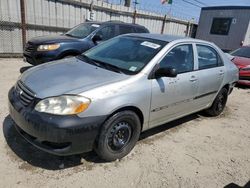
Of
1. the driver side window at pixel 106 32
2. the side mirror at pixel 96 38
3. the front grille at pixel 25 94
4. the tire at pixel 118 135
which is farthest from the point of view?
the driver side window at pixel 106 32

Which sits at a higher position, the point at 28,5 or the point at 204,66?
the point at 28,5

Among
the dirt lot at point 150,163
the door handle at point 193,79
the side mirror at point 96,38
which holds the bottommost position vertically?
the dirt lot at point 150,163

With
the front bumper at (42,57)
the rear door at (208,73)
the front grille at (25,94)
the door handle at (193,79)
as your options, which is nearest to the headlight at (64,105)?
the front grille at (25,94)

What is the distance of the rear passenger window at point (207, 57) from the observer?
4238 mm

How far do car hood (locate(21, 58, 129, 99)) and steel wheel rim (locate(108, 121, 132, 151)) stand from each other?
593 millimetres

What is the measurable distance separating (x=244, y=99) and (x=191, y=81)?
150 inches

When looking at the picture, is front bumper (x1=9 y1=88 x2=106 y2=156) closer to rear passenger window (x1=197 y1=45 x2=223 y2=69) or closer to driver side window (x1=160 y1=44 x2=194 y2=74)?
driver side window (x1=160 y1=44 x2=194 y2=74)

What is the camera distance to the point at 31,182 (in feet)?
8.55

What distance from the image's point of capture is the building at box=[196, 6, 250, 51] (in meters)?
16.2

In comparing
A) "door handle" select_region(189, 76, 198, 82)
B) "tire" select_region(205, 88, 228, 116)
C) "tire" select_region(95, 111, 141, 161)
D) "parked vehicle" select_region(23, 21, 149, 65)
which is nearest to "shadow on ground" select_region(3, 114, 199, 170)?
"tire" select_region(95, 111, 141, 161)

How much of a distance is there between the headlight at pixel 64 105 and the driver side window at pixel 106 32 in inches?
192

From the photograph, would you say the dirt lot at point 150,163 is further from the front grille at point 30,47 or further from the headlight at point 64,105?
the front grille at point 30,47

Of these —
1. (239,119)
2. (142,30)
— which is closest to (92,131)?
(239,119)

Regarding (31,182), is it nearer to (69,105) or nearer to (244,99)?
(69,105)
